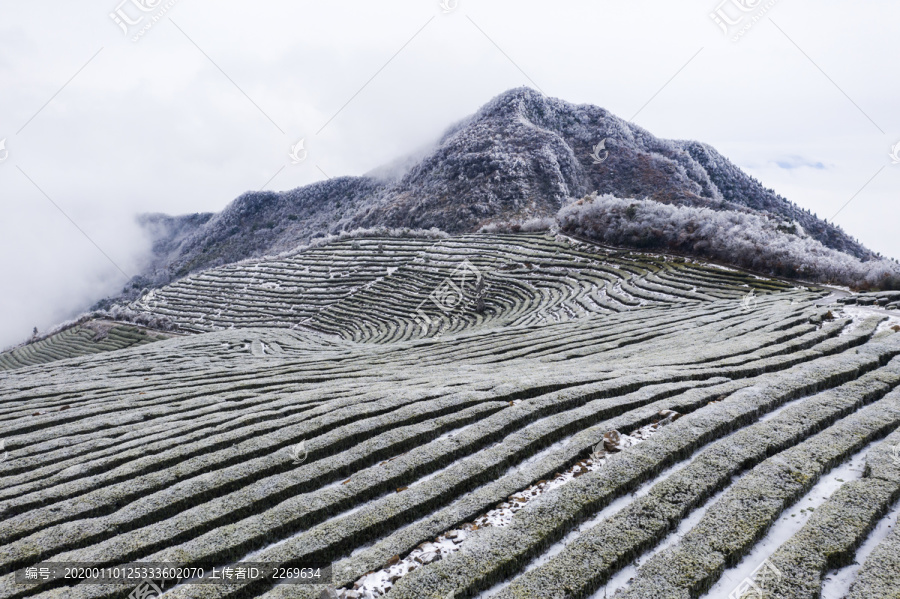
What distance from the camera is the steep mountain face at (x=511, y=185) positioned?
233 ft

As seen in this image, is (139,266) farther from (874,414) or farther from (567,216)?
(874,414)

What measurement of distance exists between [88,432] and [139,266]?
143 meters

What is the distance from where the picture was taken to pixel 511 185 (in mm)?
73062

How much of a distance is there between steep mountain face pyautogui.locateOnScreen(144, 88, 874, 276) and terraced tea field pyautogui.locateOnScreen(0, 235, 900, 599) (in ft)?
175

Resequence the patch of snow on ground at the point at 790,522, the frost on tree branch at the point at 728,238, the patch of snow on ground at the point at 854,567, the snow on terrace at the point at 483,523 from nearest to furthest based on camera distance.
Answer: the patch of snow on ground at the point at 854,567, the patch of snow on ground at the point at 790,522, the snow on terrace at the point at 483,523, the frost on tree branch at the point at 728,238

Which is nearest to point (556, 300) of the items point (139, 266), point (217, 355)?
point (217, 355)

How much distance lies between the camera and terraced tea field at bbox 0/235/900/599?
5031 millimetres

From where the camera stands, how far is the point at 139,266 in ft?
424
